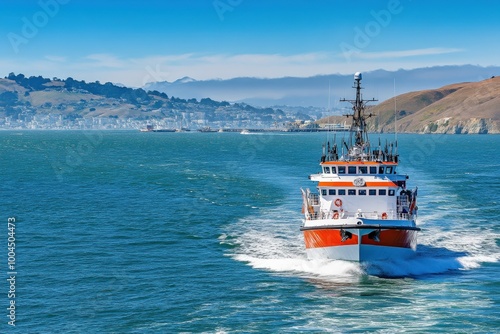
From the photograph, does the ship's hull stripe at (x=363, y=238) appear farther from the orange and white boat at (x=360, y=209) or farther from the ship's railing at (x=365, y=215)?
the ship's railing at (x=365, y=215)

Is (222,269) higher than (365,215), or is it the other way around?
(365,215)

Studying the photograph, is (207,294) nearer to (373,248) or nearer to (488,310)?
(373,248)

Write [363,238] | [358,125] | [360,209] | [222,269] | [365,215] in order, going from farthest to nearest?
1. [358,125]
2. [360,209]
3. [365,215]
4. [222,269]
5. [363,238]

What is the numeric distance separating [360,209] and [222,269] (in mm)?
11029

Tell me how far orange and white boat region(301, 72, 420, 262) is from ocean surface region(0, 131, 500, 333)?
1221 millimetres

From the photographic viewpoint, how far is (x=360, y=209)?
169ft

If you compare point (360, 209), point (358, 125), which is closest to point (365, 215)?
point (360, 209)

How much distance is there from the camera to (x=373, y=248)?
47938mm

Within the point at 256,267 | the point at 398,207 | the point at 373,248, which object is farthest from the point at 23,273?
the point at 398,207

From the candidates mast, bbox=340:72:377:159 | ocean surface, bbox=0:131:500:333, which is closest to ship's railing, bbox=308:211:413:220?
ocean surface, bbox=0:131:500:333

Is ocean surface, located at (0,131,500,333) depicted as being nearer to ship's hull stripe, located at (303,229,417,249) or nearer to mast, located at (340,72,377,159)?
ship's hull stripe, located at (303,229,417,249)

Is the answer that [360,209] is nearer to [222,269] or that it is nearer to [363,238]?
[363,238]

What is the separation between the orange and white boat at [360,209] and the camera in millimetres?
47875

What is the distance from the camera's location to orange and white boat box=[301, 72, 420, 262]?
157 feet
